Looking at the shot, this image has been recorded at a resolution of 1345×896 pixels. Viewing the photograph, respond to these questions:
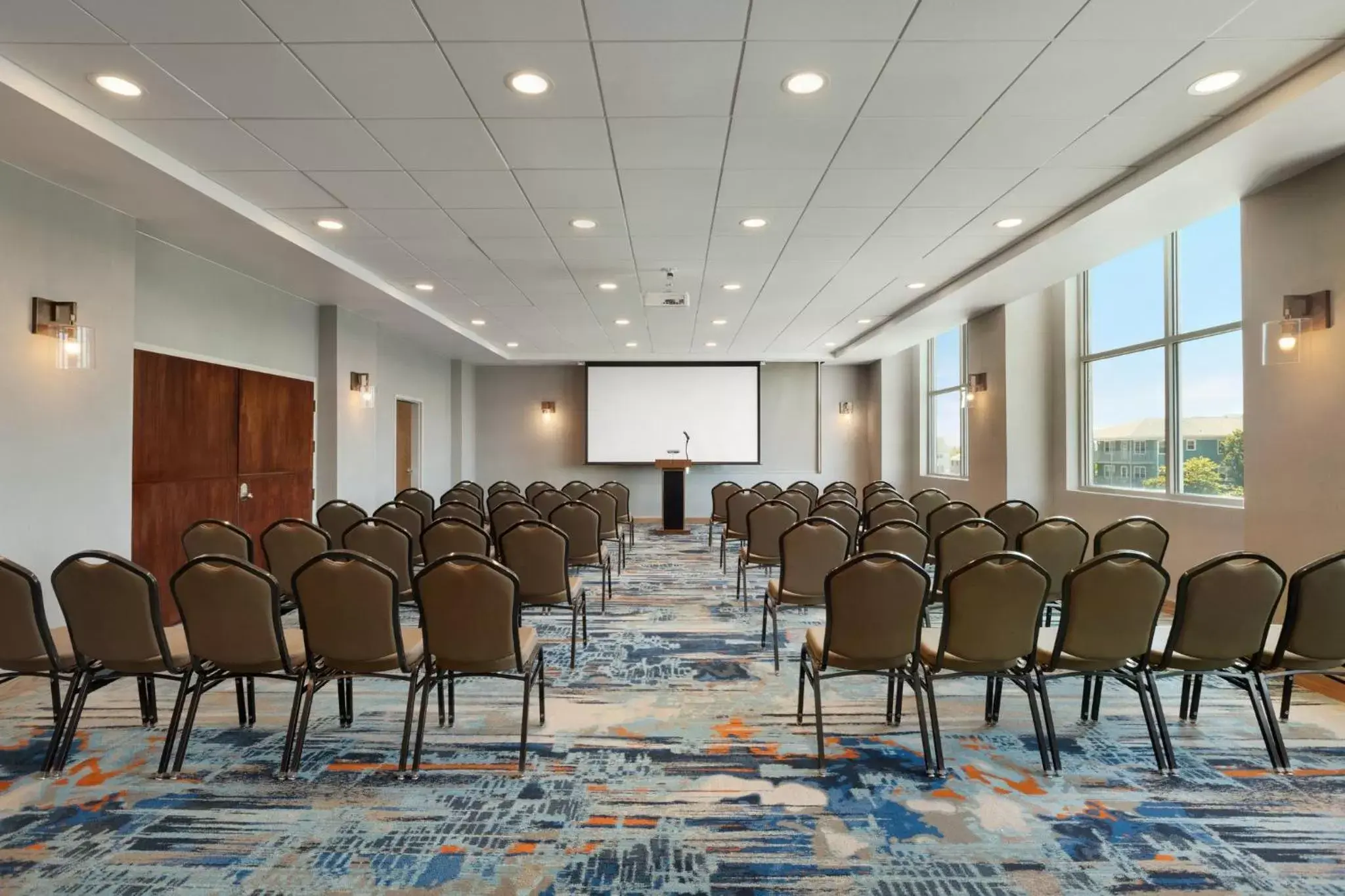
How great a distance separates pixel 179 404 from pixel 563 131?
4.43 metres

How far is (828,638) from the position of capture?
316cm

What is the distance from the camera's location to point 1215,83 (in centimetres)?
337

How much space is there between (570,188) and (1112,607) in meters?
4.01

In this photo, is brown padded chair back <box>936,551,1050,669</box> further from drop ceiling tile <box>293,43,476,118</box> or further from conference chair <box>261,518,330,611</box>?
conference chair <box>261,518,330,611</box>

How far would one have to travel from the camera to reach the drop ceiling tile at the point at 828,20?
8.96 ft

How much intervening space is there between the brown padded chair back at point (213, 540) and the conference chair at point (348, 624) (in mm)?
1738

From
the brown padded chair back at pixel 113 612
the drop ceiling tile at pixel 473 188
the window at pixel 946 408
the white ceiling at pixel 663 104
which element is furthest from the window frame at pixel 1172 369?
the brown padded chair back at pixel 113 612

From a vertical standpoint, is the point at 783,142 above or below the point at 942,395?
above

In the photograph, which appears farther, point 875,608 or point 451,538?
point 451,538

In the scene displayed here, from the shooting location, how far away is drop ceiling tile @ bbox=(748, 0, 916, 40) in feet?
8.96

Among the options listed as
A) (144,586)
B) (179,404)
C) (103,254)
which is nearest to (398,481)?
(179,404)

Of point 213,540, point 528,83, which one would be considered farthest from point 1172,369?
point 213,540

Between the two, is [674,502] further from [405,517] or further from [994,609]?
[994,609]

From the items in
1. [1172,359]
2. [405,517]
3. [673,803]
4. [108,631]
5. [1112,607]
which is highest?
[1172,359]
